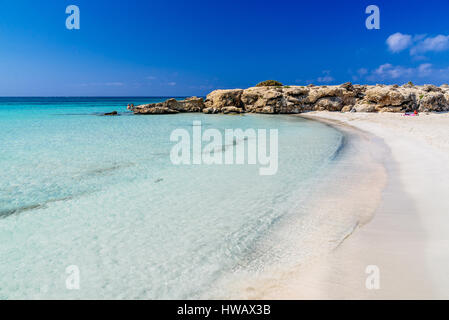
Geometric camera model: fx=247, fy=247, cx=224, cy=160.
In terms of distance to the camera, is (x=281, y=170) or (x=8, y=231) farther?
(x=281, y=170)

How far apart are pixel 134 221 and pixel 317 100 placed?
41429 millimetres

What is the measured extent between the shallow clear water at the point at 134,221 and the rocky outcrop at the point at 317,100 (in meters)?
31.2

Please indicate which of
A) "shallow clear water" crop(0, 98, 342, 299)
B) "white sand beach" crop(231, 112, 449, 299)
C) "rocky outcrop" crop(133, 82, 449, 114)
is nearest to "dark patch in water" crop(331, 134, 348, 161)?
"shallow clear water" crop(0, 98, 342, 299)

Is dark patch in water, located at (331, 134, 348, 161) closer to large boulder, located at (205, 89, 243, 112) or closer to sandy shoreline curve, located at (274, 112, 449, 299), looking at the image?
sandy shoreline curve, located at (274, 112, 449, 299)

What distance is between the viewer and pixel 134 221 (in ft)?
17.8

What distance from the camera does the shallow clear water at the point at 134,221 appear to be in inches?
142

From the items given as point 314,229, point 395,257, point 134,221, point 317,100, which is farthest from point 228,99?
point 395,257

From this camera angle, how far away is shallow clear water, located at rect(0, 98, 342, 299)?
3.61 m

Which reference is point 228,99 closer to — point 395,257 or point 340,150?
point 340,150
